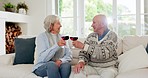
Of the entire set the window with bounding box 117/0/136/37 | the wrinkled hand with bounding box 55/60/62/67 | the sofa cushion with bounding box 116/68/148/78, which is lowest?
the sofa cushion with bounding box 116/68/148/78

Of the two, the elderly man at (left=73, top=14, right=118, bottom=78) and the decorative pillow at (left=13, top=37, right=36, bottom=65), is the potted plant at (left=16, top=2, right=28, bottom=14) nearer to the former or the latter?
the decorative pillow at (left=13, top=37, right=36, bottom=65)

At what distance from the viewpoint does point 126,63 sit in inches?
100

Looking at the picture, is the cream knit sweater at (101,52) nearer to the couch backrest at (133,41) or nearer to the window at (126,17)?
the couch backrest at (133,41)

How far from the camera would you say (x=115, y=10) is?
494 cm

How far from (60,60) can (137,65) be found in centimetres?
88

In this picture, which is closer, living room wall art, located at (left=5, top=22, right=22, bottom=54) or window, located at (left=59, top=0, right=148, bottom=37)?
window, located at (left=59, top=0, right=148, bottom=37)

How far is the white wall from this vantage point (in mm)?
5242

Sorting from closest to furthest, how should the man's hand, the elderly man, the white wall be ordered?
the man's hand < the elderly man < the white wall

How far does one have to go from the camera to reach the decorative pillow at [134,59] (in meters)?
2.46

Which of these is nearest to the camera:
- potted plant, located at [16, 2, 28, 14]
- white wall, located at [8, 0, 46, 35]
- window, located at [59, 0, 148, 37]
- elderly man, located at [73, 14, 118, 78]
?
elderly man, located at [73, 14, 118, 78]

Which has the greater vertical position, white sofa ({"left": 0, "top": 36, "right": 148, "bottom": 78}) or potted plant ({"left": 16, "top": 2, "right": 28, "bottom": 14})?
potted plant ({"left": 16, "top": 2, "right": 28, "bottom": 14})

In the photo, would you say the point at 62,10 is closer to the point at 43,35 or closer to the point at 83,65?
the point at 43,35

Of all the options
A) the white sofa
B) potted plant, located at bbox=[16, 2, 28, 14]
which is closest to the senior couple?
the white sofa

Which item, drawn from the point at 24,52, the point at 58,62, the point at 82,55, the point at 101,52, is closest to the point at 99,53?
the point at 101,52
